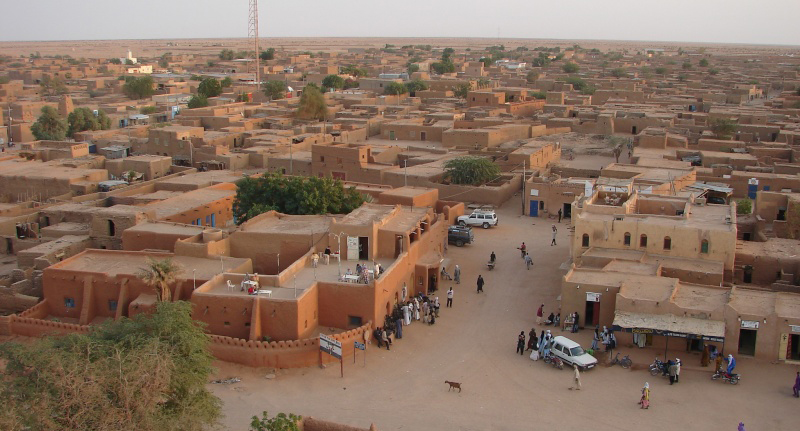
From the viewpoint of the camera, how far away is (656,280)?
2205cm

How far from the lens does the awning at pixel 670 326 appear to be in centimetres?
1939

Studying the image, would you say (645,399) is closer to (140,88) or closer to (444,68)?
(140,88)

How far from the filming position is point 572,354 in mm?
19719

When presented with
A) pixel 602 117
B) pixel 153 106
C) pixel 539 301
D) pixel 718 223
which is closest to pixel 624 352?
pixel 539 301

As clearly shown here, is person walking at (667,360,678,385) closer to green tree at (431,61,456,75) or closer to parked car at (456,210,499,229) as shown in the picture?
parked car at (456,210,499,229)

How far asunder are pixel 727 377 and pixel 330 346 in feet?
31.0

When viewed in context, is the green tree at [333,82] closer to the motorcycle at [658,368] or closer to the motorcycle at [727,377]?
the motorcycle at [658,368]

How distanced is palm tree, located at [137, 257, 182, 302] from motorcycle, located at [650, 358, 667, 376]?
12.3 m

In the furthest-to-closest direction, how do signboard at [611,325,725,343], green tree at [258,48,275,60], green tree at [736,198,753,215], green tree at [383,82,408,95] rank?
green tree at [258,48,275,60] → green tree at [383,82,408,95] → green tree at [736,198,753,215] → signboard at [611,325,725,343]

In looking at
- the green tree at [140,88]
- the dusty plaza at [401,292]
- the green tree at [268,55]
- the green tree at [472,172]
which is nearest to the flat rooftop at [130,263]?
the dusty plaza at [401,292]

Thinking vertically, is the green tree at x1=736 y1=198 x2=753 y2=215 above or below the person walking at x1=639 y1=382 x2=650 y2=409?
above

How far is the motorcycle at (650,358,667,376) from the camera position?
760 inches

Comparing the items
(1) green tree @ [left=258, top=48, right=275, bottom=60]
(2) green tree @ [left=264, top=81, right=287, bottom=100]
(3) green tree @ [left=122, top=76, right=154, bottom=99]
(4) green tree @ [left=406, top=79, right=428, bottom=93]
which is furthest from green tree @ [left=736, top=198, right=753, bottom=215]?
(1) green tree @ [left=258, top=48, right=275, bottom=60]

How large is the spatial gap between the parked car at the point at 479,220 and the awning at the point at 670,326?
40.8 feet
